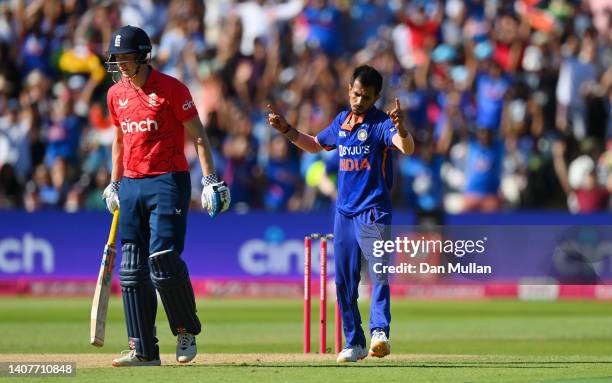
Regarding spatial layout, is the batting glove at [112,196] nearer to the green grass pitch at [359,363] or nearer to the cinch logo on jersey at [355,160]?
the green grass pitch at [359,363]

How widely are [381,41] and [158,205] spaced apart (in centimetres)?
1284

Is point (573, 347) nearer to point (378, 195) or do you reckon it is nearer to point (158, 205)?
point (378, 195)

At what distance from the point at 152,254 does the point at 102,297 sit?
2.05 feet

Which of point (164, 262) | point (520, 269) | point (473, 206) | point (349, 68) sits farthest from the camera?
point (349, 68)

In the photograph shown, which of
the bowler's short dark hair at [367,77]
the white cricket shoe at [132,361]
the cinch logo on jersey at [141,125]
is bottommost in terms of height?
Answer: the white cricket shoe at [132,361]

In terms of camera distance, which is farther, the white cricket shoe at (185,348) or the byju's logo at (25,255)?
the byju's logo at (25,255)

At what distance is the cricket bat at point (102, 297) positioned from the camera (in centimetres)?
983

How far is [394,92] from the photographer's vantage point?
21.2 meters

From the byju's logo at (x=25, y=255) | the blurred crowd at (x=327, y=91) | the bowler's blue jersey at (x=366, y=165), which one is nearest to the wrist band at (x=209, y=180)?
the bowler's blue jersey at (x=366, y=165)

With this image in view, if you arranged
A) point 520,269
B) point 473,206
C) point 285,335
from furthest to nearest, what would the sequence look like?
point 473,206, point 520,269, point 285,335

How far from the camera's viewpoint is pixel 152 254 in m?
9.57

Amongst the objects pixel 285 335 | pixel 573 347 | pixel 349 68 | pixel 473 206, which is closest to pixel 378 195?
pixel 573 347

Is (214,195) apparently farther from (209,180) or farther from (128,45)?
(128,45)

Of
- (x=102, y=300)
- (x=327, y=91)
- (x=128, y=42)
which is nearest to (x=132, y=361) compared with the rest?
(x=102, y=300)
